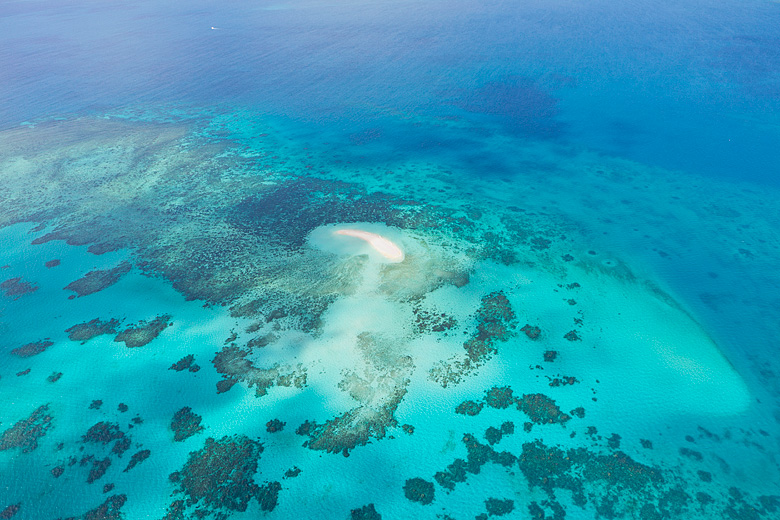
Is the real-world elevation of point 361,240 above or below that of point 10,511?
above

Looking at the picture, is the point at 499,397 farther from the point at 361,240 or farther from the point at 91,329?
the point at 91,329

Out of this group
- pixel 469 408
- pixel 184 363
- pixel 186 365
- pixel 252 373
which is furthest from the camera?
pixel 184 363

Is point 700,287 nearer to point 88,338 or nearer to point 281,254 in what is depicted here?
point 281,254

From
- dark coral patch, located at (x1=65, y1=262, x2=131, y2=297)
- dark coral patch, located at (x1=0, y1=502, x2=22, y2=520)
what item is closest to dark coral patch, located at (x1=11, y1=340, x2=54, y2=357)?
dark coral patch, located at (x1=65, y1=262, x2=131, y2=297)

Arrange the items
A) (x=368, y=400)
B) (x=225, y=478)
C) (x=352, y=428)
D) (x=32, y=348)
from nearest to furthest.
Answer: (x=225, y=478) < (x=352, y=428) < (x=368, y=400) < (x=32, y=348)

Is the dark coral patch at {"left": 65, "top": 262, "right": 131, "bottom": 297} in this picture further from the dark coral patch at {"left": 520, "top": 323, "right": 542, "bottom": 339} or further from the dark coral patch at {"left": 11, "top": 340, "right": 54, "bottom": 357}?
the dark coral patch at {"left": 520, "top": 323, "right": 542, "bottom": 339}

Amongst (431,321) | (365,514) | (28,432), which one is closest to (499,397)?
(431,321)
